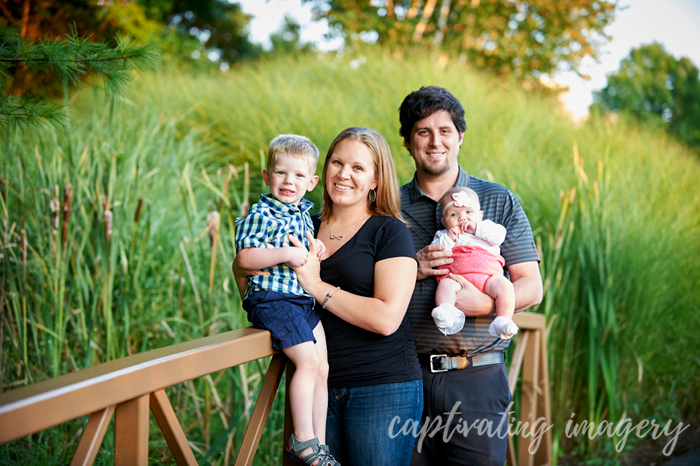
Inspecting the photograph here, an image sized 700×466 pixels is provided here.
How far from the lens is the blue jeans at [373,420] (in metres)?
1.78

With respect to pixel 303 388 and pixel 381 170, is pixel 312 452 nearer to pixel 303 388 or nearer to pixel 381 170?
pixel 303 388

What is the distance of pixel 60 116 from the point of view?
178 centimetres

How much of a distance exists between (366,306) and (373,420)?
1.34 ft

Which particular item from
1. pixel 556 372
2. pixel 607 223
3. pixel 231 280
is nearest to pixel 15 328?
pixel 231 280

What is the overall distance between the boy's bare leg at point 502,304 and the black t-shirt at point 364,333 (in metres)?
0.34

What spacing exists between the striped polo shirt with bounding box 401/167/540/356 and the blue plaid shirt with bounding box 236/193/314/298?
57 cm

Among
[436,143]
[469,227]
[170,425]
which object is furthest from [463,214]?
[170,425]

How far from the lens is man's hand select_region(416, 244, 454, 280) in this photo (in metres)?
2.04

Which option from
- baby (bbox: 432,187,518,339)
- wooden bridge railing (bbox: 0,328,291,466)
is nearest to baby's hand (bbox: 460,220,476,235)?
baby (bbox: 432,187,518,339)

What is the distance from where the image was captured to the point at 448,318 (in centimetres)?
187

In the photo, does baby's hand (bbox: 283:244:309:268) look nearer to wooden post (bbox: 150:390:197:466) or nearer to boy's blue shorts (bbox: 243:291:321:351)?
boy's blue shorts (bbox: 243:291:321:351)

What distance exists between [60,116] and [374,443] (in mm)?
1572

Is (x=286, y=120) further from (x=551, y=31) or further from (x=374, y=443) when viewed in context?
(x=551, y=31)

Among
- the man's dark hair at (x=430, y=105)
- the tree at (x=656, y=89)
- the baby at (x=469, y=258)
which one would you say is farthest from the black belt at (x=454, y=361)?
the tree at (x=656, y=89)
